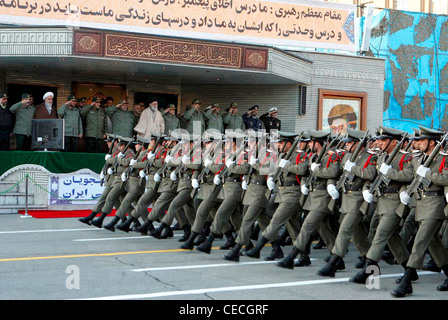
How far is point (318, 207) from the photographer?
9523mm

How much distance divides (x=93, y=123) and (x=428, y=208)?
13.2 meters

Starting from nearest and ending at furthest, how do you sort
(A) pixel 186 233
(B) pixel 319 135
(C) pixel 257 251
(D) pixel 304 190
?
A: (D) pixel 304 190 → (B) pixel 319 135 → (C) pixel 257 251 → (A) pixel 186 233

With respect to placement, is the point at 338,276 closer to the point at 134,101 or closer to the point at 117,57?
the point at 117,57

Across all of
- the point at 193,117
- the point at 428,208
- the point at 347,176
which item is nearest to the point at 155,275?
the point at 347,176

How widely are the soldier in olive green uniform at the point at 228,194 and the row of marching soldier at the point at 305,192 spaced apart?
0.06ft

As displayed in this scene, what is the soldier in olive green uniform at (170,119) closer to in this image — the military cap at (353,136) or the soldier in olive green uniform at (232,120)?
the soldier in olive green uniform at (232,120)

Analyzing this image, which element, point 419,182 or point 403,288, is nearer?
point 403,288

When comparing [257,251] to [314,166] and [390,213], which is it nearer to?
[314,166]

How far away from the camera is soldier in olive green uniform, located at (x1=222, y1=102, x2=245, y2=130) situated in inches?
840

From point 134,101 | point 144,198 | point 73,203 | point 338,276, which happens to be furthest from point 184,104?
point 338,276

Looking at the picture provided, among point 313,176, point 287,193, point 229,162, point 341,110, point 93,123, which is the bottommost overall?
point 287,193

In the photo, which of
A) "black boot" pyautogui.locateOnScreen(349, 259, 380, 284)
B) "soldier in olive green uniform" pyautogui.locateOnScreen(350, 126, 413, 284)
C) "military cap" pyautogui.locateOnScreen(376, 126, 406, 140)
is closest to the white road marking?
"black boot" pyautogui.locateOnScreen(349, 259, 380, 284)

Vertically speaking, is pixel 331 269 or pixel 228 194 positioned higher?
pixel 228 194

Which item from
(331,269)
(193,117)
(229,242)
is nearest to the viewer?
(331,269)
